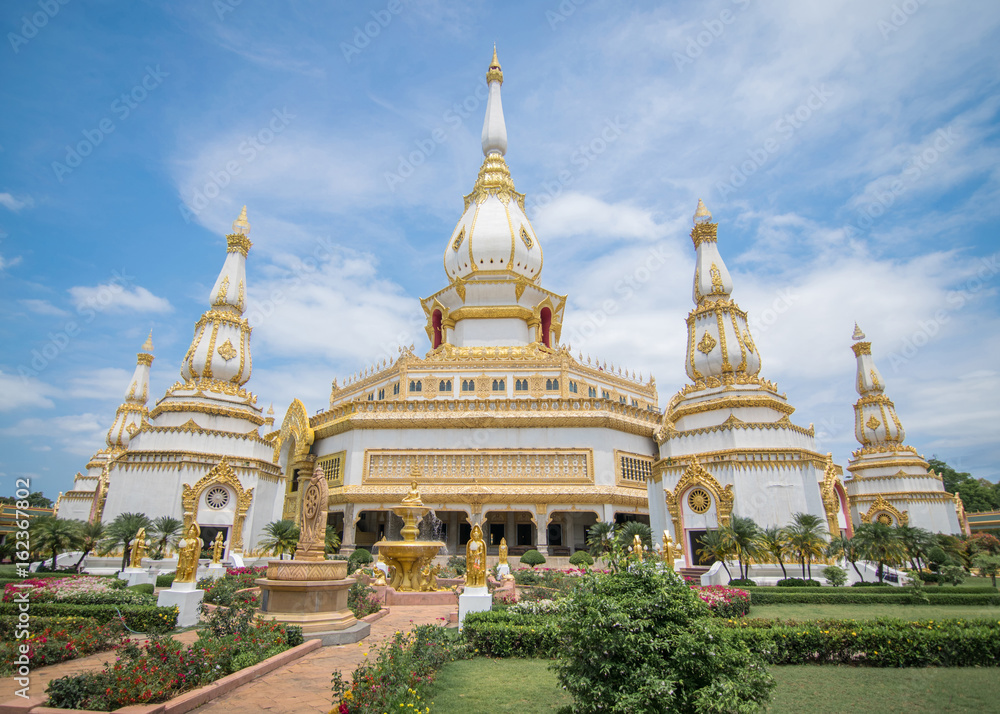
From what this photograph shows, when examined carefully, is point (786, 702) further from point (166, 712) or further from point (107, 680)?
point (107, 680)

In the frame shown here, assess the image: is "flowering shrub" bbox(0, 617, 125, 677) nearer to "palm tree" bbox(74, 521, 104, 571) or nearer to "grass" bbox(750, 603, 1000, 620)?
"grass" bbox(750, 603, 1000, 620)

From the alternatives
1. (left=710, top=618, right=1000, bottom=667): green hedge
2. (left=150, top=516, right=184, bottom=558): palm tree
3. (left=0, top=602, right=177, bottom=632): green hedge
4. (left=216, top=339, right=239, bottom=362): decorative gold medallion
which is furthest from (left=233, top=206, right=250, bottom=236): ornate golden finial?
(left=710, top=618, right=1000, bottom=667): green hedge

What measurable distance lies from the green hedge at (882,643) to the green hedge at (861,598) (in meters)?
8.28

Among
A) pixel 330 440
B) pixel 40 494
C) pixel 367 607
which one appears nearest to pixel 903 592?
pixel 367 607

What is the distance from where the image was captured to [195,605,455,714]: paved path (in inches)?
335

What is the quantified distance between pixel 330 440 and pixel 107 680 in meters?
33.0

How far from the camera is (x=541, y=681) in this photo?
9.96 metres

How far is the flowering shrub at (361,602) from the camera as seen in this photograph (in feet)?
53.5

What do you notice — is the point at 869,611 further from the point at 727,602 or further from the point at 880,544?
the point at 727,602

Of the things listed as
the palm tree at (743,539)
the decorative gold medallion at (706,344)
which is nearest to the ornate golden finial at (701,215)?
the decorative gold medallion at (706,344)

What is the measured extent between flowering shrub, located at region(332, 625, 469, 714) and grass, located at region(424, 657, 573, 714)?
0.32 m

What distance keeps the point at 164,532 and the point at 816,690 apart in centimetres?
2833

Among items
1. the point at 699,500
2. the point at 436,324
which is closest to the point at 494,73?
the point at 436,324

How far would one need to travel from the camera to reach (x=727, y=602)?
16.1 m
